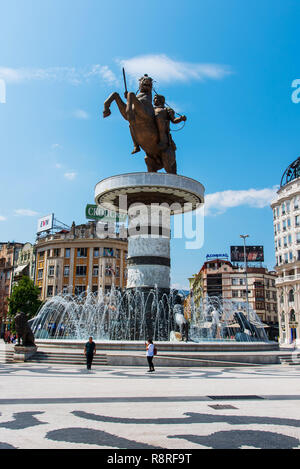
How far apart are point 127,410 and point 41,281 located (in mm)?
61377

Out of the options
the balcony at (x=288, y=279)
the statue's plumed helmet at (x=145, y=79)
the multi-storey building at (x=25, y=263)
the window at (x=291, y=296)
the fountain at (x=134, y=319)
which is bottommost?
the fountain at (x=134, y=319)

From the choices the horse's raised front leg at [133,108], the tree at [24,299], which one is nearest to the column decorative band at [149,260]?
the horse's raised front leg at [133,108]

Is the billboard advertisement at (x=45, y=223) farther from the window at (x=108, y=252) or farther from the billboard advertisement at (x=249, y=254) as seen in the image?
the billboard advertisement at (x=249, y=254)

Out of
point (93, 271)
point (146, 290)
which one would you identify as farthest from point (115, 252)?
point (146, 290)

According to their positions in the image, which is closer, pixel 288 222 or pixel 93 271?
pixel 93 271

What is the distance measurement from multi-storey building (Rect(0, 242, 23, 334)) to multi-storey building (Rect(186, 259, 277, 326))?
41.3 metres

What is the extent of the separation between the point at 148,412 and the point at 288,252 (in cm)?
6651

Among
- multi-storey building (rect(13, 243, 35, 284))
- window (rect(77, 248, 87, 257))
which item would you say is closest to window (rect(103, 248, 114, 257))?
window (rect(77, 248, 87, 257))

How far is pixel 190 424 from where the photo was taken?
229 inches

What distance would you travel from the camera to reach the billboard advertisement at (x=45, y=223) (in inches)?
2744

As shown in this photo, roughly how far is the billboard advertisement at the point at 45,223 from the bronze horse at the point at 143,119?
49.0 meters

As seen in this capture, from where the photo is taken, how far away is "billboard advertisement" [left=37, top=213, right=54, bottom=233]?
69688 mm
